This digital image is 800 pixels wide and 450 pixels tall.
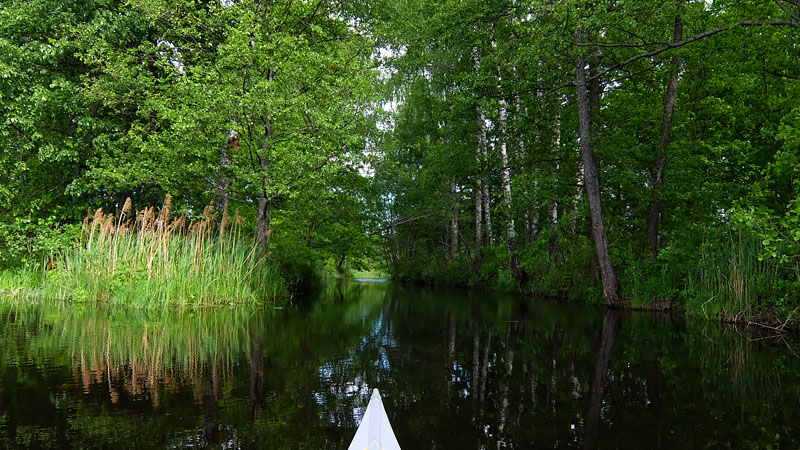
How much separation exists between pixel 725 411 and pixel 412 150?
23.8 meters

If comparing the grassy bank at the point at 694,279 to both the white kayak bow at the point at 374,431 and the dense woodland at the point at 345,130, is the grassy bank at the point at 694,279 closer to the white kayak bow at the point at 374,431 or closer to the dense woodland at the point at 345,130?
the dense woodland at the point at 345,130

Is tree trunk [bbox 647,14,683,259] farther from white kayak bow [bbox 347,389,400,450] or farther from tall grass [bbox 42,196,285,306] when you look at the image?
white kayak bow [bbox 347,389,400,450]

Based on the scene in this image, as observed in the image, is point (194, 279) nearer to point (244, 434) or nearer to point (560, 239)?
point (244, 434)

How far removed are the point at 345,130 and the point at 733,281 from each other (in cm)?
850

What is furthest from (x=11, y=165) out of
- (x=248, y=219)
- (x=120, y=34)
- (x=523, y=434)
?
(x=523, y=434)

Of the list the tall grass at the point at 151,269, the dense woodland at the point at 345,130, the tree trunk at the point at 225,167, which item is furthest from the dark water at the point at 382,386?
the tree trunk at the point at 225,167

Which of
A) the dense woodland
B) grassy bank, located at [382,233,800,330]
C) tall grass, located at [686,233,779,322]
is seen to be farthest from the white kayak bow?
tall grass, located at [686,233,779,322]

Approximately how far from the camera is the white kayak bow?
155cm

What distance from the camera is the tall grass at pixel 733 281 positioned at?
26.5 feet

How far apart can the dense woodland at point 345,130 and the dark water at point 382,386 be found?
330 cm

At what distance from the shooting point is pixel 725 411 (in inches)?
136

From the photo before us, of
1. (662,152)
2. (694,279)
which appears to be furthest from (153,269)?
(662,152)

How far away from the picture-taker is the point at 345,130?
35.4 ft

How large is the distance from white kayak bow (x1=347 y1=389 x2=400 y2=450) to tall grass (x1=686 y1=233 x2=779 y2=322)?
879 centimetres
